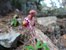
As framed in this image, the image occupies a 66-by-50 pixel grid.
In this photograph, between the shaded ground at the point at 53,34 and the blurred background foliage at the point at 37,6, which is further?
the blurred background foliage at the point at 37,6

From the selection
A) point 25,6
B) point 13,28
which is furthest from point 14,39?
point 25,6

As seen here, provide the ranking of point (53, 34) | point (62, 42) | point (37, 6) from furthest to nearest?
1. point (37, 6)
2. point (53, 34)
3. point (62, 42)

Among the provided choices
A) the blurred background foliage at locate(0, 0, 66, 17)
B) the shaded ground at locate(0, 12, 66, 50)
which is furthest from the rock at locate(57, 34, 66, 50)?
the blurred background foliage at locate(0, 0, 66, 17)

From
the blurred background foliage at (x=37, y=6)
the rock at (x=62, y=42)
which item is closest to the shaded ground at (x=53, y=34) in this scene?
the rock at (x=62, y=42)

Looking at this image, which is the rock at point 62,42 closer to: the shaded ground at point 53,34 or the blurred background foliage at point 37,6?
the shaded ground at point 53,34

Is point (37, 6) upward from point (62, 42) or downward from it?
upward

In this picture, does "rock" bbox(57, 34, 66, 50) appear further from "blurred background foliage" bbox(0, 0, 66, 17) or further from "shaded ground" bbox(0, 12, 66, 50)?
"blurred background foliage" bbox(0, 0, 66, 17)

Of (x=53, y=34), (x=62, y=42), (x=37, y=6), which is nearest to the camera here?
(x=62, y=42)

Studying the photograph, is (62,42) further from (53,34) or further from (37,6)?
(37,6)

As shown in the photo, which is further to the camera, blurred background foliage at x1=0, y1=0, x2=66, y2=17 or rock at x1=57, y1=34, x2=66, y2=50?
blurred background foliage at x1=0, y1=0, x2=66, y2=17

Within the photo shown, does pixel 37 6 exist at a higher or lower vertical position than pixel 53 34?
higher

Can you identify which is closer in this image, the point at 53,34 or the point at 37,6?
the point at 53,34

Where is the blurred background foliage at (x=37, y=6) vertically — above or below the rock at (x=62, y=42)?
above

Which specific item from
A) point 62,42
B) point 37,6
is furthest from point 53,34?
point 37,6
